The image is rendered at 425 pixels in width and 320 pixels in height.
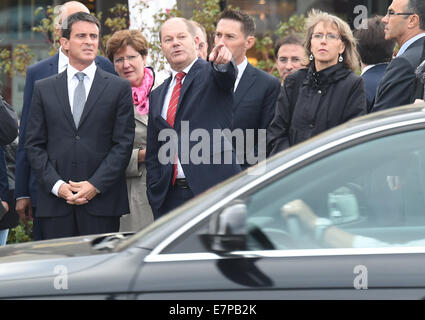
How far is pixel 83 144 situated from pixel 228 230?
2.96m

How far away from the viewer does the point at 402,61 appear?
17.0 feet

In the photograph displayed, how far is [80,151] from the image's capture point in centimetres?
561

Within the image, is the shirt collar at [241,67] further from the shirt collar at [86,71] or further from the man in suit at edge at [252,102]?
the shirt collar at [86,71]

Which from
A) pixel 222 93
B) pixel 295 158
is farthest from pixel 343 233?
pixel 222 93

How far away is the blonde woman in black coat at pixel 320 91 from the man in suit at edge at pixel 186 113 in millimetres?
461

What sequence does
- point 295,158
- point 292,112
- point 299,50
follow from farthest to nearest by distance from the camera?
point 299,50
point 292,112
point 295,158

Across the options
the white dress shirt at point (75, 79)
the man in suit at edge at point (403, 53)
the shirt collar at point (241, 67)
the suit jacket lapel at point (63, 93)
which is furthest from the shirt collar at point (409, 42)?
the suit jacket lapel at point (63, 93)

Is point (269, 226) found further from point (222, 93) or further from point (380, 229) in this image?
point (222, 93)

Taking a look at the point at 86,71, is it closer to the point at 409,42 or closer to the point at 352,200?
the point at 409,42

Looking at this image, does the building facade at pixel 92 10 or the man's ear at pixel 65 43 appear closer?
the man's ear at pixel 65 43

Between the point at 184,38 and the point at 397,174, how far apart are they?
114 inches

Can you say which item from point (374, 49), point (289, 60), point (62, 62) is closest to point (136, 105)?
point (62, 62)

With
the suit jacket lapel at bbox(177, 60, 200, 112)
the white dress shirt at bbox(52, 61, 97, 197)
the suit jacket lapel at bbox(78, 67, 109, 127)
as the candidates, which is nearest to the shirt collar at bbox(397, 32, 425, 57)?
the suit jacket lapel at bbox(177, 60, 200, 112)

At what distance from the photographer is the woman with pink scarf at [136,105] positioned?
6.16 m
